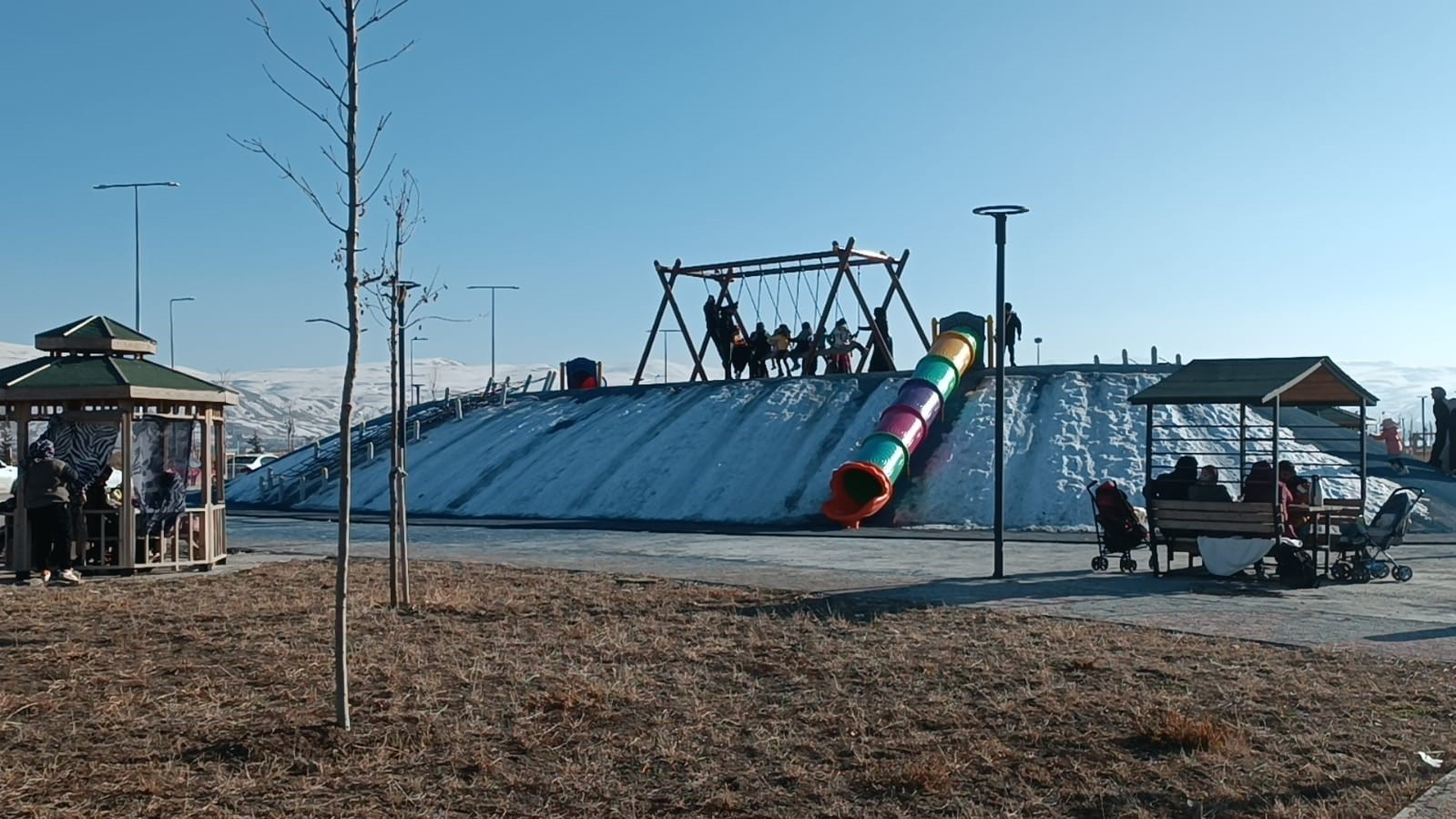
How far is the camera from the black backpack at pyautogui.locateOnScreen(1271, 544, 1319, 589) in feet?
46.6

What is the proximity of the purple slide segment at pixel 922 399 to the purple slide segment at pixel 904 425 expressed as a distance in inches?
7.6

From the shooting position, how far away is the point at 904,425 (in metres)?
26.3

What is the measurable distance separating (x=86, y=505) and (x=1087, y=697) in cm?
1203

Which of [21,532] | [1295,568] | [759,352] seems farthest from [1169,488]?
[759,352]

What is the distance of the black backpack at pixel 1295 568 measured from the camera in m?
14.2

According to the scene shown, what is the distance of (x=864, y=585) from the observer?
1434cm

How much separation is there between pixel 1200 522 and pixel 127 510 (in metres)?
11.6

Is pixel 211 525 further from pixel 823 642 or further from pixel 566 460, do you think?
pixel 566 460

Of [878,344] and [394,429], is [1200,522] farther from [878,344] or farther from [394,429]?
[878,344]

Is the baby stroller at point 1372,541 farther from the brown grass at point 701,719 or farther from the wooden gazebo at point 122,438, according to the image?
the wooden gazebo at point 122,438

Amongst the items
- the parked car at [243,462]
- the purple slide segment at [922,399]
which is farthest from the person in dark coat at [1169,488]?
the parked car at [243,462]


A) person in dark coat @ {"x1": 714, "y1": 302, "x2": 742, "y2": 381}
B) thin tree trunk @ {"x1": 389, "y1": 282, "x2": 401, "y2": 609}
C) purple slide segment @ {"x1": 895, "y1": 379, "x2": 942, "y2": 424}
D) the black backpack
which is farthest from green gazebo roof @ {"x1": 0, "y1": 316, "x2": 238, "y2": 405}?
person in dark coat @ {"x1": 714, "y1": 302, "x2": 742, "y2": 381}

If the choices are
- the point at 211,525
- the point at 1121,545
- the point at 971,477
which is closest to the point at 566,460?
the point at 971,477

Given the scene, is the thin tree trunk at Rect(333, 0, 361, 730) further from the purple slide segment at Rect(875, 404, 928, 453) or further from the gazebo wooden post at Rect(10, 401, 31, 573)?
the purple slide segment at Rect(875, 404, 928, 453)
